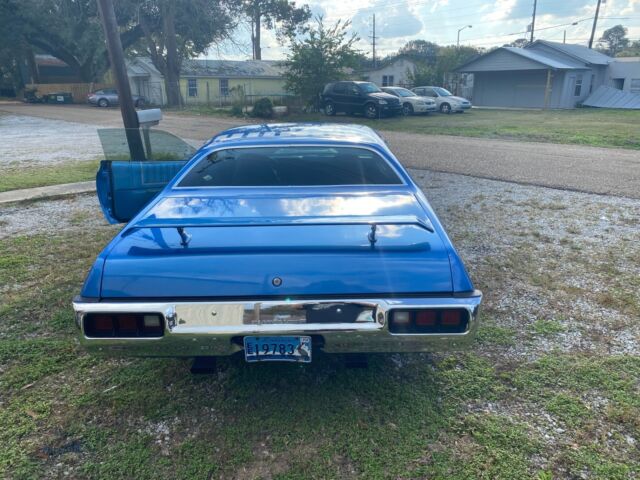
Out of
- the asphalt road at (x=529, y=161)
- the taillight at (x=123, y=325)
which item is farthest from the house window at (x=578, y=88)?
the taillight at (x=123, y=325)

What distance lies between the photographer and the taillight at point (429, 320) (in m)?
2.29

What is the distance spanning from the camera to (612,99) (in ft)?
101

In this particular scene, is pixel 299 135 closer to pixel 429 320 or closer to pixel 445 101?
pixel 429 320

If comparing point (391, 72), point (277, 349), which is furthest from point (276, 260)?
point (391, 72)

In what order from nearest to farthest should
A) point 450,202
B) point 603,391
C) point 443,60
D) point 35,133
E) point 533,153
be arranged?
point 603,391, point 450,202, point 533,153, point 35,133, point 443,60

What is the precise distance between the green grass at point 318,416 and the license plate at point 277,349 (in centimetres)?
23

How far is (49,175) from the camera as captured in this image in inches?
371

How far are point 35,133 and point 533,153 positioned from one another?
17.0 meters

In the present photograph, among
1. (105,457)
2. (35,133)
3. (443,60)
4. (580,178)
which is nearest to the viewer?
(105,457)

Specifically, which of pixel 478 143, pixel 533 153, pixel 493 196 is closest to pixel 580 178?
pixel 493 196

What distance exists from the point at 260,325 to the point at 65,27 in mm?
38745

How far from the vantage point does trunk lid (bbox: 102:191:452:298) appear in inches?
89.0

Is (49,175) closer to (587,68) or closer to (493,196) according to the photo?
(493,196)

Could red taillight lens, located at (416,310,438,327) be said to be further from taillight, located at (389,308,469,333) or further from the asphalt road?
the asphalt road
